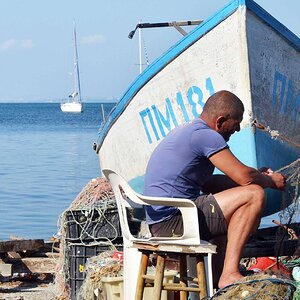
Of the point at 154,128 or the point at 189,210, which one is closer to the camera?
the point at 189,210

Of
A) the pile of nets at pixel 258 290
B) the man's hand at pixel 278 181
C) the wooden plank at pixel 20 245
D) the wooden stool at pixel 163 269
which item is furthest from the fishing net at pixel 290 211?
the wooden plank at pixel 20 245

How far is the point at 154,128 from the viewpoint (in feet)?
27.3

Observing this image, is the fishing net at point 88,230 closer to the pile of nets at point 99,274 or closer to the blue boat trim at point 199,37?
the pile of nets at point 99,274

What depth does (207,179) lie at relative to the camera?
17.9ft

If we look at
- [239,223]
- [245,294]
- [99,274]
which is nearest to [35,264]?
[99,274]

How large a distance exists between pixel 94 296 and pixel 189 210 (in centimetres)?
128

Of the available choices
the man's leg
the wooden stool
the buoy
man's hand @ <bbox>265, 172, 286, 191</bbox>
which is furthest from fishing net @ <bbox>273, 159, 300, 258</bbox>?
the buoy

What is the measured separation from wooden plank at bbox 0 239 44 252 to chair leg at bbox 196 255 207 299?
404 cm

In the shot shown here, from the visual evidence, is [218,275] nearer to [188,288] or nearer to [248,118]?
[188,288]

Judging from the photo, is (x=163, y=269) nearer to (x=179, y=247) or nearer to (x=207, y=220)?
(x=179, y=247)

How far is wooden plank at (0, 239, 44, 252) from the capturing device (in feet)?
28.3

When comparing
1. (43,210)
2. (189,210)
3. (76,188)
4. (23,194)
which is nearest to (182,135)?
(189,210)

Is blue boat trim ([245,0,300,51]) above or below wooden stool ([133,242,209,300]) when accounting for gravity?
above

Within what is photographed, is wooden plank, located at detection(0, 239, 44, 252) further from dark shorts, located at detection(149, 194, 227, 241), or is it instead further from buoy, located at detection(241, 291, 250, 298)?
buoy, located at detection(241, 291, 250, 298)
